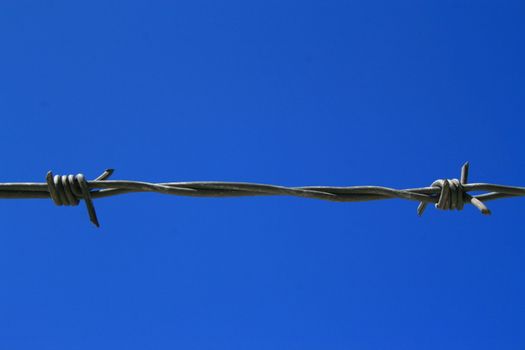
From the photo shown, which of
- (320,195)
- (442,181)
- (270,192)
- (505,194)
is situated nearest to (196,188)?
(270,192)

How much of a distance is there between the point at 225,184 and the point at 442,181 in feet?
3.20

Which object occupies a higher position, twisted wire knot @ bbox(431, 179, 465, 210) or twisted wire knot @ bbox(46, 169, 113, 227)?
twisted wire knot @ bbox(431, 179, 465, 210)

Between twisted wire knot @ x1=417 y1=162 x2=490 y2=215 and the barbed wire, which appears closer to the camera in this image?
the barbed wire

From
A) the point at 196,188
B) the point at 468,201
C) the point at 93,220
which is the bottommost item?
the point at 93,220

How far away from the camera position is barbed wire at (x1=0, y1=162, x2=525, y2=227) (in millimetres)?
3004

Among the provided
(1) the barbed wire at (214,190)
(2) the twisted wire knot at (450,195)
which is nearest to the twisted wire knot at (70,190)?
(1) the barbed wire at (214,190)

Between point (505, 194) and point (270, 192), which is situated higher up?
point (505, 194)

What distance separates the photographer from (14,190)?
2.98 m

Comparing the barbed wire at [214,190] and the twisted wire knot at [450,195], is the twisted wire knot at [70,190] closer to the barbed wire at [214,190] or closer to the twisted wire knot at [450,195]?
the barbed wire at [214,190]

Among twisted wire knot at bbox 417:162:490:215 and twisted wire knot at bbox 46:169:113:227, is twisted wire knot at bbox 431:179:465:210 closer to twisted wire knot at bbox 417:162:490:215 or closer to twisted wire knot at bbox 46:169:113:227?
twisted wire knot at bbox 417:162:490:215

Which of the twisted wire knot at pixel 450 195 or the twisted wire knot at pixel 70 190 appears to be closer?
the twisted wire knot at pixel 70 190

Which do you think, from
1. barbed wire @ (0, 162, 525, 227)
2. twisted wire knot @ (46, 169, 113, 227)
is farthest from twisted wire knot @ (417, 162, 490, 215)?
twisted wire knot @ (46, 169, 113, 227)

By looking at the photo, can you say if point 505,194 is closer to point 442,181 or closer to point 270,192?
point 442,181

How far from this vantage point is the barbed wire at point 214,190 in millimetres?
3004
